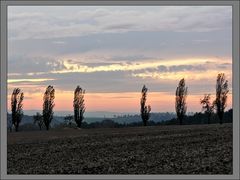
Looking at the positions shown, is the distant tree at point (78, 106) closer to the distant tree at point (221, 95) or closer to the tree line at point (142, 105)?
the tree line at point (142, 105)

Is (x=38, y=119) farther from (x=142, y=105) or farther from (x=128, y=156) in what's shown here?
(x=128, y=156)

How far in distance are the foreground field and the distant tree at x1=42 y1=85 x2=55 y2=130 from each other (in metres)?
23.7

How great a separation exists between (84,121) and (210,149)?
1418 inches

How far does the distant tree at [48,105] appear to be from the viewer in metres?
55.1

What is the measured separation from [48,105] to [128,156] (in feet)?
113

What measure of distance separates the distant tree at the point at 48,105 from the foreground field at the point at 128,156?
77.8 feet

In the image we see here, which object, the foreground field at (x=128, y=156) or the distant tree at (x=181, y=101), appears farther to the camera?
the distant tree at (x=181, y=101)

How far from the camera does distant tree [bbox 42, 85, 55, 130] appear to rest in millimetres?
55097

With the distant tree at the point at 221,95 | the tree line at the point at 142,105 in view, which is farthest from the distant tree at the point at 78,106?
the distant tree at the point at 221,95

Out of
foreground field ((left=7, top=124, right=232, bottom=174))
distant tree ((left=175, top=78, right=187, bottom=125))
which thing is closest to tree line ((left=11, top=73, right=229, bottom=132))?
distant tree ((left=175, top=78, right=187, bottom=125))

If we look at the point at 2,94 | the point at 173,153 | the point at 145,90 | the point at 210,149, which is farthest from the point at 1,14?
the point at 145,90

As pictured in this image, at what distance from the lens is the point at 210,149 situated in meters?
24.0

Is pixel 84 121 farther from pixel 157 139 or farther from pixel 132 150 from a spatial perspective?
pixel 132 150

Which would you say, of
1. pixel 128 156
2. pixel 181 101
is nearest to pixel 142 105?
pixel 181 101
